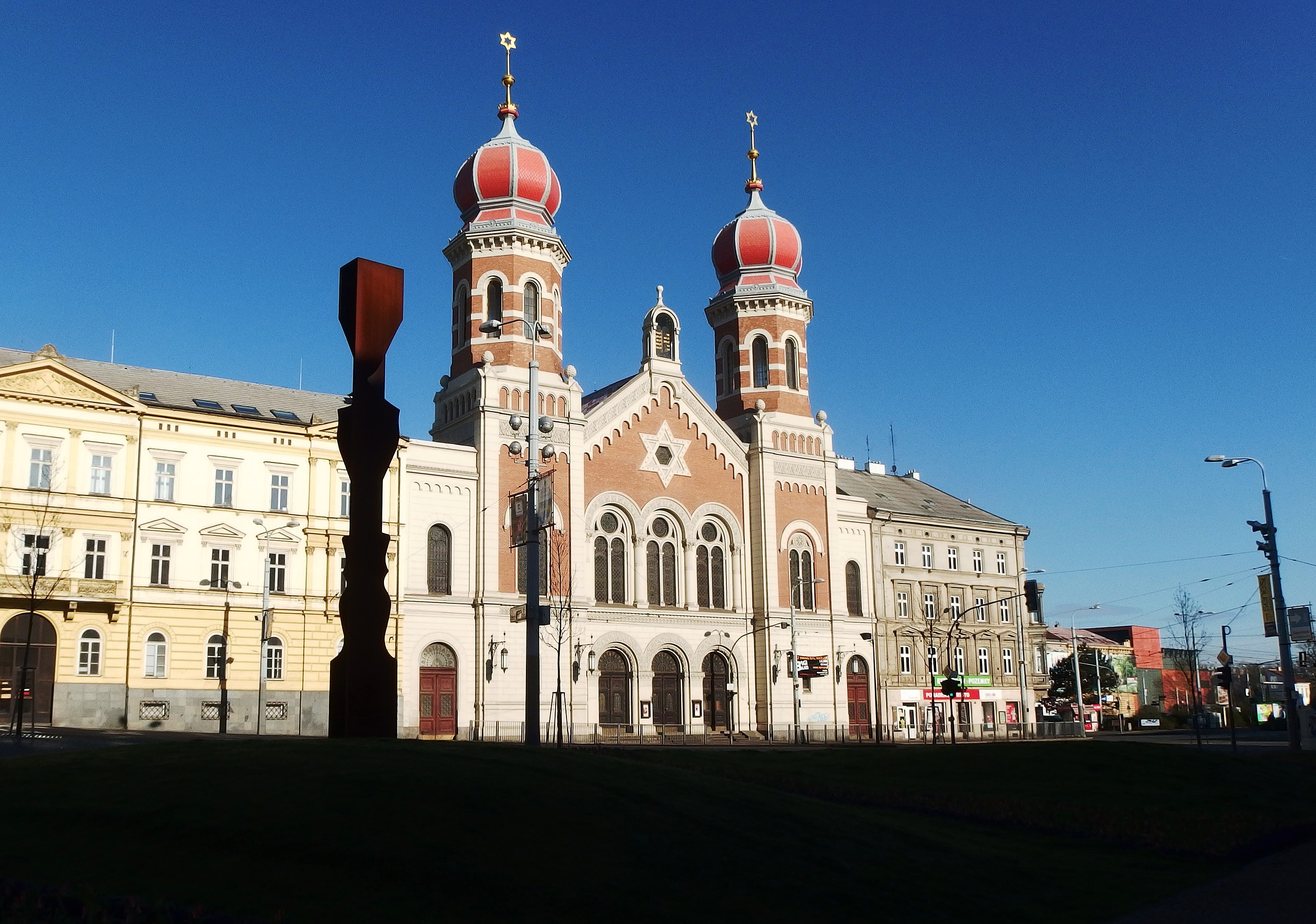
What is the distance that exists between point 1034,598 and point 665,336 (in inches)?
1386

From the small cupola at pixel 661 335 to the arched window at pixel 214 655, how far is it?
2552cm

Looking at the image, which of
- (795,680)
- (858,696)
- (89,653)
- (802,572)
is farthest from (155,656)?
(858,696)

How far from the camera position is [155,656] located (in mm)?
48344

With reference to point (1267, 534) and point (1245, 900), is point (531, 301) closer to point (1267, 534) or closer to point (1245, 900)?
point (1267, 534)

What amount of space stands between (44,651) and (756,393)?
125ft

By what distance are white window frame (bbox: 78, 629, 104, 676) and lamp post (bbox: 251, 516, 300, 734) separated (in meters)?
5.88

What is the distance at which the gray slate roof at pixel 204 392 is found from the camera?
52.3 metres

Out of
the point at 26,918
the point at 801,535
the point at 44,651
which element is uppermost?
the point at 801,535

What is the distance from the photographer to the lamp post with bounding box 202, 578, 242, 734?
1884 inches

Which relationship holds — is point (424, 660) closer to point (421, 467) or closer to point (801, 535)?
point (421, 467)

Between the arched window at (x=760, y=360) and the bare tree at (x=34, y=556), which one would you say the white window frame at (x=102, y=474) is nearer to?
the bare tree at (x=34, y=556)

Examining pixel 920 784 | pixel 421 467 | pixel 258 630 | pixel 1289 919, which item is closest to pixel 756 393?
pixel 421 467

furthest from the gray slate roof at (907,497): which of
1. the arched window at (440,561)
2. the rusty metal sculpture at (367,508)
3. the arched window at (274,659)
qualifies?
the rusty metal sculpture at (367,508)

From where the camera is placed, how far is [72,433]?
47.8 metres
